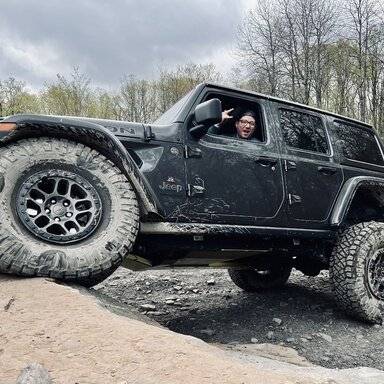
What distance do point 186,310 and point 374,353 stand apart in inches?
76.9

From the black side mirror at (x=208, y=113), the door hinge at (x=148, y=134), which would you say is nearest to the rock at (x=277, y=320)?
the black side mirror at (x=208, y=113)

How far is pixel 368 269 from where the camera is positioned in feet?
13.8

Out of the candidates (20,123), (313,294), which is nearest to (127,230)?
(20,123)

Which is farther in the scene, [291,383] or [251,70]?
[251,70]

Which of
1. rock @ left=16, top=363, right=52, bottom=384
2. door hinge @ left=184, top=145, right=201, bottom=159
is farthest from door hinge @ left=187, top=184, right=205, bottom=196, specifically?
rock @ left=16, top=363, right=52, bottom=384

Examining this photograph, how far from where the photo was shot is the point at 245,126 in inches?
153

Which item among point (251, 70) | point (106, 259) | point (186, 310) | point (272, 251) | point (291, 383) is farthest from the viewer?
point (251, 70)

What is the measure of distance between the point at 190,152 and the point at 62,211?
108 cm

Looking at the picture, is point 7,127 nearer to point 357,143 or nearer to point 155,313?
point 155,313

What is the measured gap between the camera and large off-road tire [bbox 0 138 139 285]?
2531 millimetres

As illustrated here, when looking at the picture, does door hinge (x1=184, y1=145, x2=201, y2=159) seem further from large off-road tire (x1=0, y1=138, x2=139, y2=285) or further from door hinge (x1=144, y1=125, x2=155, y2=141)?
large off-road tire (x1=0, y1=138, x2=139, y2=285)

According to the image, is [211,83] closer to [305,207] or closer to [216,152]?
[216,152]

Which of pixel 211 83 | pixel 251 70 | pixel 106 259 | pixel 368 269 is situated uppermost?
pixel 251 70

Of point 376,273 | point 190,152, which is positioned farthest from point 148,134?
point 376,273
